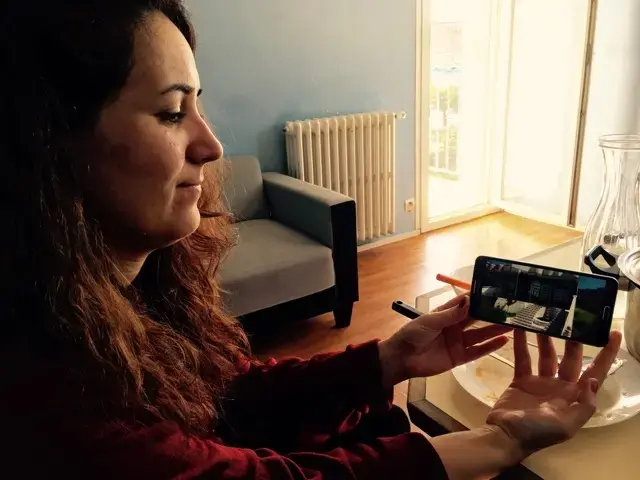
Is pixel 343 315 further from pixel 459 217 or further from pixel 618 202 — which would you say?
pixel 459 217

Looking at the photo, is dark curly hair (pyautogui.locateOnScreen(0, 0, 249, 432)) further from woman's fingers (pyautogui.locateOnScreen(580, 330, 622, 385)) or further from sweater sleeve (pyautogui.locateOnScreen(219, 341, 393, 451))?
woman's fingers (pyautogui.locateOnScreen(580, 330, 622, 385))

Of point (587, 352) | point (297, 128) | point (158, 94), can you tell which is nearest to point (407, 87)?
point (297, 128)

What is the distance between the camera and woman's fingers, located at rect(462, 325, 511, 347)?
2.83 ft

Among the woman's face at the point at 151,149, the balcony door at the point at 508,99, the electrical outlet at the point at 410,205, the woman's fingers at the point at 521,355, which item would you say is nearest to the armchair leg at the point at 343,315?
the electrical outlet at the point at 410,205

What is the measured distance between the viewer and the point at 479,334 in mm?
868

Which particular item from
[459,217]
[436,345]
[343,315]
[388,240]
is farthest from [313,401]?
[459,217]

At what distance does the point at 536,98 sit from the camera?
3.43 m

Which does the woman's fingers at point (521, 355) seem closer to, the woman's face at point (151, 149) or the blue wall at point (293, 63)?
the woman's face at point (151, 149)

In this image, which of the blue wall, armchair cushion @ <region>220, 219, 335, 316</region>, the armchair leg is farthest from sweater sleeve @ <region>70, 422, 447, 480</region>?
the blue wall

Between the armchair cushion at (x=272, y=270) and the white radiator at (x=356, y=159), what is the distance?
608mm

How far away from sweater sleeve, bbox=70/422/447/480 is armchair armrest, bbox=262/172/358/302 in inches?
60.3

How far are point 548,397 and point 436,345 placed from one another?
0.66 ft

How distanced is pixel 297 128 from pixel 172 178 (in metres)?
2.09

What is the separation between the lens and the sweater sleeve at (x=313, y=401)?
2.91 ft
